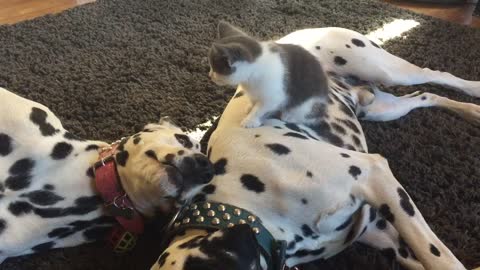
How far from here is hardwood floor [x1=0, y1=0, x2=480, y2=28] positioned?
9.26 feet

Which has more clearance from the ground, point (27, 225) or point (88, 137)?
point (27, 225)

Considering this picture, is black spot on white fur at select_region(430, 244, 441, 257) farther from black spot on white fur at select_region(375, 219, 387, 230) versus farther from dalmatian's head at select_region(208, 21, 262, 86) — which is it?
dalmatian's head at select_region(208, 21, 262, 86)

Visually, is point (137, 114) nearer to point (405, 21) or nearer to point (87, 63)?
point (87, 63)

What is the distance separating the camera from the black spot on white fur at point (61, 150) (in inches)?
53.1

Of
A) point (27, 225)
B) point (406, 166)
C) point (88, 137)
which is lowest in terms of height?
point (406, 166)

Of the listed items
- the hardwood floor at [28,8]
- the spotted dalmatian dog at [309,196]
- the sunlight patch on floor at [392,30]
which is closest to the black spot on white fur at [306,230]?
the spotted dalmatian dog at [309,196]

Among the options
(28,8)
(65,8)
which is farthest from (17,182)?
(28,8)

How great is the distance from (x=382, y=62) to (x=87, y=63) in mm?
1281

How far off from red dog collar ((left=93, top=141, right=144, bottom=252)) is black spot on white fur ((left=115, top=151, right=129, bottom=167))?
21 millimetres

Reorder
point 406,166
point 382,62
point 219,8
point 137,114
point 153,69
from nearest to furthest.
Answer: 1. point 406,166
2. point 382,62
3. point 137,114
4. point 153,69
5. point 219,8

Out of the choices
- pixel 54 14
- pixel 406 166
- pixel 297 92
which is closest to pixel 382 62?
pixel 406 166

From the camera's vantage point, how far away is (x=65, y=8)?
3.10 m

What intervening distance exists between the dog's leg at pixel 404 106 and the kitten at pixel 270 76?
1.33ft

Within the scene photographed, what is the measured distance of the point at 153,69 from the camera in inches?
93.4
